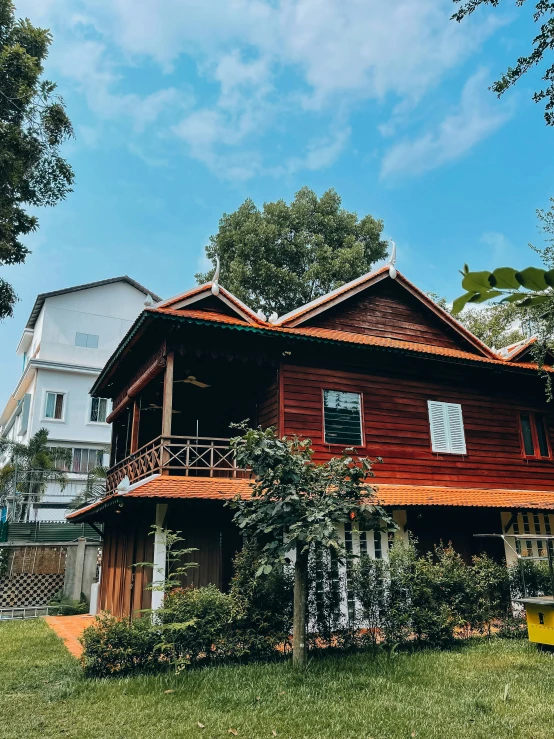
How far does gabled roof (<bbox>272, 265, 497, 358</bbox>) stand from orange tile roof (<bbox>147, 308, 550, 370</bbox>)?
261 millimetres

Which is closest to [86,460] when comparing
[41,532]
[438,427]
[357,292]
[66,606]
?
[41,532]

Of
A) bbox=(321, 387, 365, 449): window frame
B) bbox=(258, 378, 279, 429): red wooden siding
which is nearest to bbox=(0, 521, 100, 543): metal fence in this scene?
bbox=(258, 378, 279, 429): red wooden siding

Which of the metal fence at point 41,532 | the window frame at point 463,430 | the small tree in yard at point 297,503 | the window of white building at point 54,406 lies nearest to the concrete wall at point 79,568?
the metal fence at point 41,532

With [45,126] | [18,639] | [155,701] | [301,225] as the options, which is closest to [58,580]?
[18,639]

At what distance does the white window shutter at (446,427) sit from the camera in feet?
51.8

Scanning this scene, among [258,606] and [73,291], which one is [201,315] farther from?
[73,291]

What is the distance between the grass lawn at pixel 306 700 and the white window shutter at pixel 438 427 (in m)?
6.29

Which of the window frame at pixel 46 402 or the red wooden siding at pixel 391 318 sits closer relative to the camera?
the red wooden siding at pixel 391 318

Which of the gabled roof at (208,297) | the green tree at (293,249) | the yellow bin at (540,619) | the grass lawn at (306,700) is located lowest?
the grass lawn at (306,700)

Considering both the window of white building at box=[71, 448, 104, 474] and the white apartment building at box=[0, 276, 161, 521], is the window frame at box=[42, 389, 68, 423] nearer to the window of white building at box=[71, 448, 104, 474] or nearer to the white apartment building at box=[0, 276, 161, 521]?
the white apartment building at box=[0, 276, 161, 521]

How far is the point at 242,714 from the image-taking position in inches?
282

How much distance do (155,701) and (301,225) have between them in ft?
90.3

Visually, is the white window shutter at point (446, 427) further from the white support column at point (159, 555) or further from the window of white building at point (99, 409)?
the window of white building at point (99, 409)

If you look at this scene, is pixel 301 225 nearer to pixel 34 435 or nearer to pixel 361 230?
pixel 361 230
